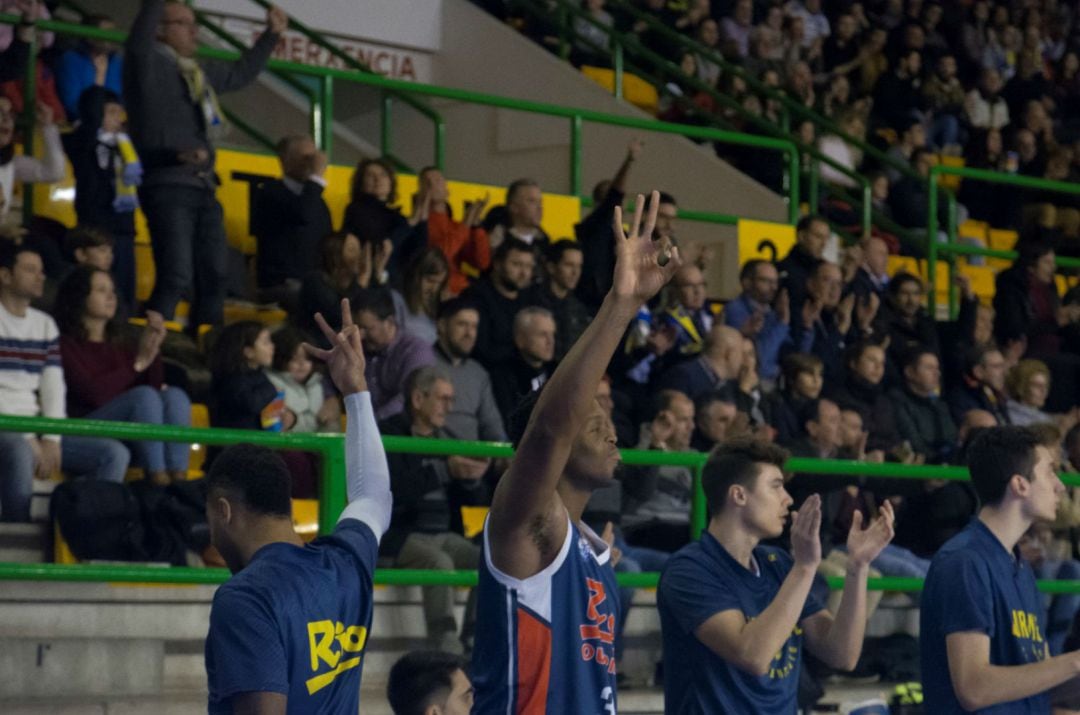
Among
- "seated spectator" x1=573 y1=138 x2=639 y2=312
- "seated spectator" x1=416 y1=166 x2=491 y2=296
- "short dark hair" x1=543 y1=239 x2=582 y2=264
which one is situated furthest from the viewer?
"seated spectator" x1=573 y1=138 x2=639 y2=312

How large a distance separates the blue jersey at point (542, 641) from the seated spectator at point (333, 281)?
4.57m

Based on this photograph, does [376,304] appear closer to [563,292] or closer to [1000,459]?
[563,292]

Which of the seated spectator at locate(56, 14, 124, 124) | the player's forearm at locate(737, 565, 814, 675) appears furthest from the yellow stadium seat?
the player's forearm at locate(737, 565, 814, 675)

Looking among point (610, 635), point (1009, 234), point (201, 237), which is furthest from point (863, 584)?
point (1009, 234)

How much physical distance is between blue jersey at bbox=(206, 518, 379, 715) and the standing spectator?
5.13 meters

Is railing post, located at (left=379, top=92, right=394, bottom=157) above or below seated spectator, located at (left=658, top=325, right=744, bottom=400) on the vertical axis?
above

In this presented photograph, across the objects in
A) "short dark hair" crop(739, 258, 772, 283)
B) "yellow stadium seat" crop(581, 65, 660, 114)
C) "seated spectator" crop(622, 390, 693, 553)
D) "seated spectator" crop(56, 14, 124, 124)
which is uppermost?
"yellow stadium seat" crop(581, 65, 660, 114)

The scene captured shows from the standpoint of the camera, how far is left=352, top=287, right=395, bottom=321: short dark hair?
8523 mm

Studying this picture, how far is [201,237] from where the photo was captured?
366 inches

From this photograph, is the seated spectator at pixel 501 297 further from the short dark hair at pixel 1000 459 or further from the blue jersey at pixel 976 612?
the blue jersey at pixel 976 612

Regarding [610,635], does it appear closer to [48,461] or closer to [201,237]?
[48,461]

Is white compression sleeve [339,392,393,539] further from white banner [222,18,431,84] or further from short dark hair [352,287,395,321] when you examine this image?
white banner [222,18,431,84]

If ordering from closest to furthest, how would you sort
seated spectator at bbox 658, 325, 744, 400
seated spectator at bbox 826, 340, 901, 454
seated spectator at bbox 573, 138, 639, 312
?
seated spectator at bbox 658, 325, 744, 400, seated spectator at bbox 826, 340, 901, 454, seated spectator at bbox 573, 138, 639, 312

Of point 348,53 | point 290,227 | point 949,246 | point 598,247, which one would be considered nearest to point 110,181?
point 290,227
